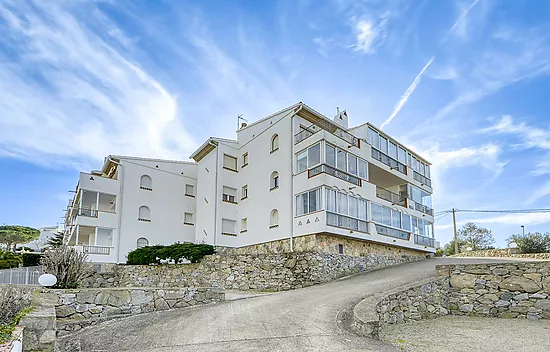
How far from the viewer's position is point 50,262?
9.23m

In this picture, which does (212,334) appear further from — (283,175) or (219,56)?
(283,175)

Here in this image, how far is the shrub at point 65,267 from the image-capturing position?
9.08m

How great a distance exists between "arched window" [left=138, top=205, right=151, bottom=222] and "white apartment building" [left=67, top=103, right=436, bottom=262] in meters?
0.07

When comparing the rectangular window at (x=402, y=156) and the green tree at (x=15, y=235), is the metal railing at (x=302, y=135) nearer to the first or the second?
the rectangular window at (x=402, y=156)

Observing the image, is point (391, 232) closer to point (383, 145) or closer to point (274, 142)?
point (383, 145)

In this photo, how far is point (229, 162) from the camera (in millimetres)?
27484

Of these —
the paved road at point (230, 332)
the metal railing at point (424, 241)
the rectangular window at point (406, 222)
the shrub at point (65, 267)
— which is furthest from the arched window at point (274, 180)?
the shrub at point (65, 267)

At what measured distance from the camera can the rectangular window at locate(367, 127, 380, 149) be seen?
2481 centimetres

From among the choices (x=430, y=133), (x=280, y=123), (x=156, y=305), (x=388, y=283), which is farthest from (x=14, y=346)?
(x=280, y=123)

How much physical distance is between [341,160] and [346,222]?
3279 mm

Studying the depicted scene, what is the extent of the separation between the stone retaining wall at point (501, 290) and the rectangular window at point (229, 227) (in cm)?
1556

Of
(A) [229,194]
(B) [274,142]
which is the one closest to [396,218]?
(B) [274,142]

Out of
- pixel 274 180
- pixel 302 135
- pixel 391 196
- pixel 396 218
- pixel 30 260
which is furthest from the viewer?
pixel 30 260

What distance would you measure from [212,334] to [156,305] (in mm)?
2750
